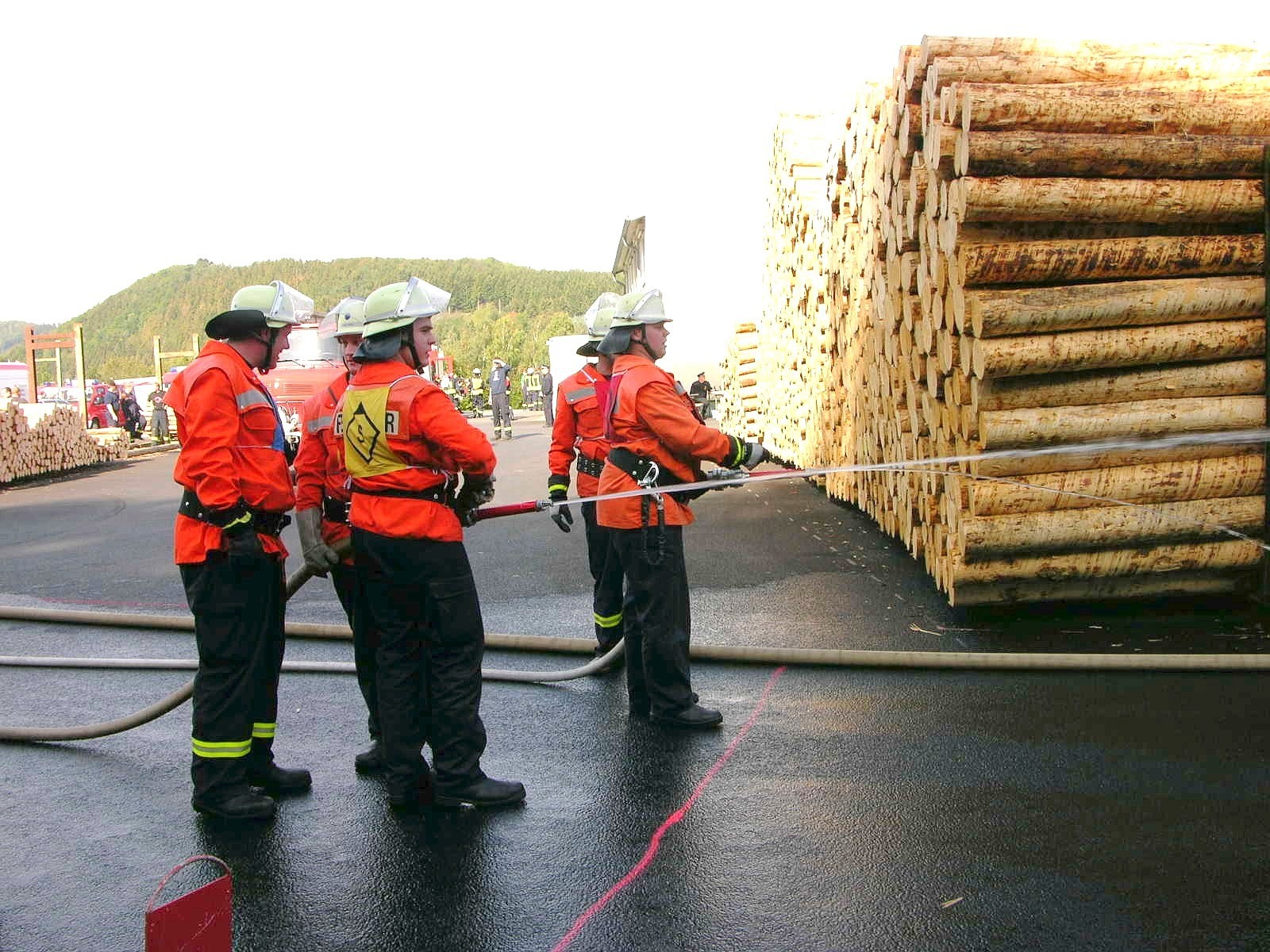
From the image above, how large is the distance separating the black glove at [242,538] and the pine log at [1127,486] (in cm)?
411

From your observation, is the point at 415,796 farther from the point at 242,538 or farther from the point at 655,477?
the point at 655,477

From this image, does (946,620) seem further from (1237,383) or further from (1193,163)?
(1193,163)

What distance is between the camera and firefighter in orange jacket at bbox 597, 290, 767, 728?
5430mm

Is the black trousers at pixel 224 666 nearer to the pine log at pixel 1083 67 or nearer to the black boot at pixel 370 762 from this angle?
the black boot at pixel 370 762

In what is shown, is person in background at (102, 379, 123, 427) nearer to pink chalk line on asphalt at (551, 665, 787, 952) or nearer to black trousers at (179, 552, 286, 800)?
black trousers at (179, 552, 286, 800)

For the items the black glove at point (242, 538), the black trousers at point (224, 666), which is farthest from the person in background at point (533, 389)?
the black glove at point (242, 538)

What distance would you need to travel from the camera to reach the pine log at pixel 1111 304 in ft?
21.8

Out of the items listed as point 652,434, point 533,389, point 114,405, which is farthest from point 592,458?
point 533,389

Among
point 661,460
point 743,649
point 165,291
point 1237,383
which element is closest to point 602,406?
point 661,460

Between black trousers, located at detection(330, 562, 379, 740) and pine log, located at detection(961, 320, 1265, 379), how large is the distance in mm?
3564

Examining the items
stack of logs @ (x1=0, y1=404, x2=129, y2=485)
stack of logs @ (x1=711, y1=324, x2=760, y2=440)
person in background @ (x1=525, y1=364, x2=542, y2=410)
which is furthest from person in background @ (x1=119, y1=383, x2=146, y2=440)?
person in background @ (x1=525, y1=364, x2=542, y2=410)

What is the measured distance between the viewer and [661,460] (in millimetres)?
5574

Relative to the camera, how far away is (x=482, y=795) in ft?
15.2

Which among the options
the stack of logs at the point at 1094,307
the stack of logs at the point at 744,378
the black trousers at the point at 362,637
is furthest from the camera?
the stack of logs at the point at 744,378
